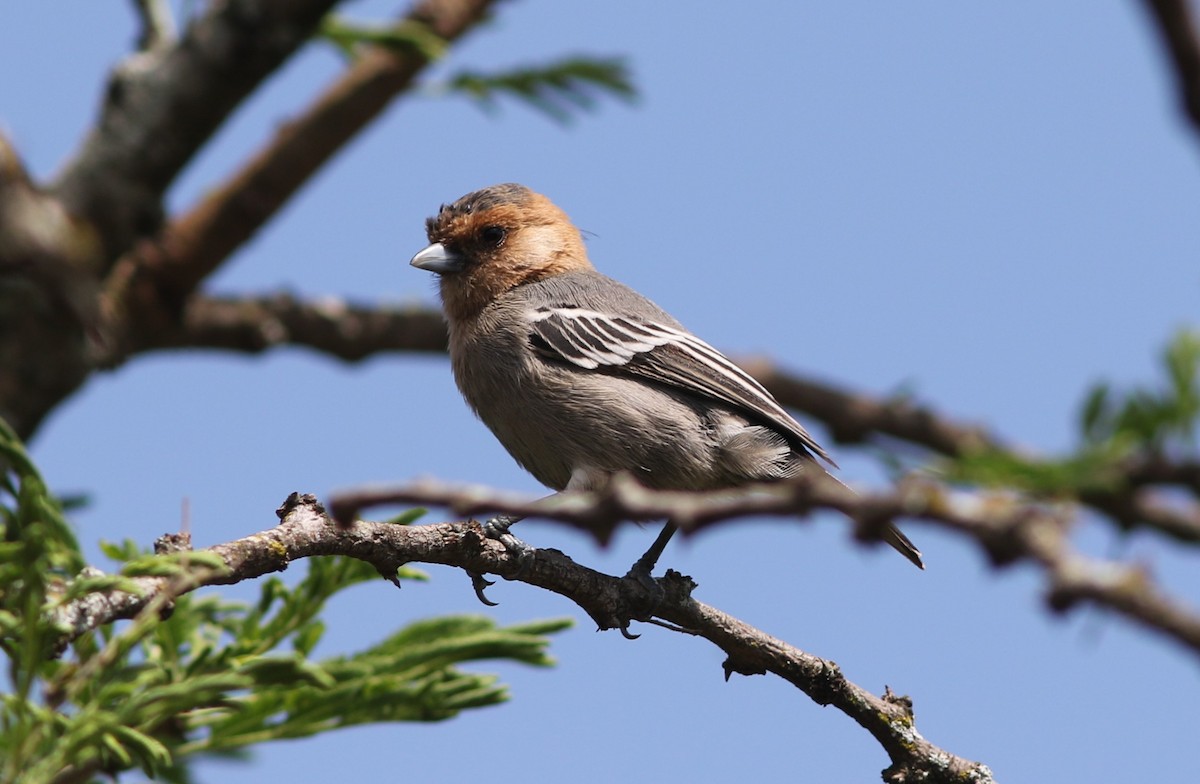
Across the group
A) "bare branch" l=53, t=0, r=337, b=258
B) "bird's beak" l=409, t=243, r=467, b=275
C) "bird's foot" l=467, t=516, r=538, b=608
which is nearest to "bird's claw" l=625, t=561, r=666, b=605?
"bird's foot" l=467, t=516, r=538, b=608

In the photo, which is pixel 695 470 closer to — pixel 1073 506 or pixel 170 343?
pixel 170 343

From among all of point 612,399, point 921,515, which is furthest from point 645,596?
point 921,515

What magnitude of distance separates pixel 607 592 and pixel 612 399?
1622 mm

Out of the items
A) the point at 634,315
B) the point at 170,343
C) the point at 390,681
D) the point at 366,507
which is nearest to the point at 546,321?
the point at 634,315

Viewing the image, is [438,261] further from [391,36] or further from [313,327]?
[391,36]

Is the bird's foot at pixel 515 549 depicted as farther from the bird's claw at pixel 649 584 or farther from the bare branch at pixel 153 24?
the bare branch at pixel 153 24

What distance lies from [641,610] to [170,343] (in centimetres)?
306

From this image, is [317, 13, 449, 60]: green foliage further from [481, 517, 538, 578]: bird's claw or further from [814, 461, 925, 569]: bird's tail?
[814, 461, 925, 569]: bird's tail

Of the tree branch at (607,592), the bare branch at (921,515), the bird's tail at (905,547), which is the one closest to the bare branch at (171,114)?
the bare branch at (921,515)

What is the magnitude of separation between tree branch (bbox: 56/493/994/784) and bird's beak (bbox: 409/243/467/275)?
3.19 metres

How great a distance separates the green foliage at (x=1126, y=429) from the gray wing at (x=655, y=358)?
5.19 metres

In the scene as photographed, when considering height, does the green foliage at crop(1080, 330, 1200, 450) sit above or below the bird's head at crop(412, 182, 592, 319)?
below

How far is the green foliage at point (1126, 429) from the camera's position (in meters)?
1.26

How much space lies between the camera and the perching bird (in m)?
6.47
